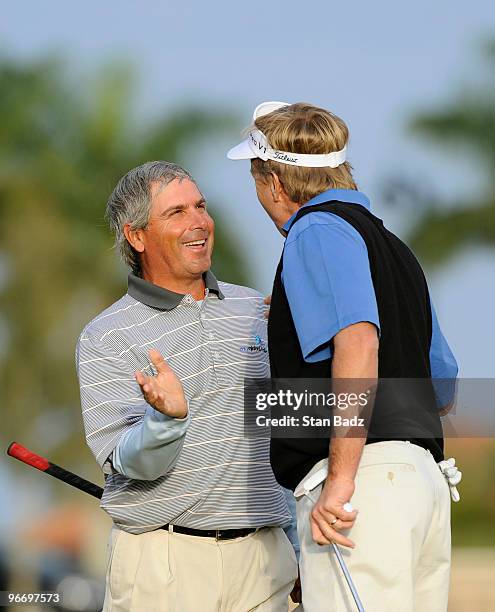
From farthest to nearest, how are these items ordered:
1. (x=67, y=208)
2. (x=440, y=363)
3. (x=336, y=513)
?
(x=67, y=208) < (x=440, y=363) < (x=336, y=513)

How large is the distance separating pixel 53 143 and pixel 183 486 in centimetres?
1883

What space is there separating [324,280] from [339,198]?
32 cm

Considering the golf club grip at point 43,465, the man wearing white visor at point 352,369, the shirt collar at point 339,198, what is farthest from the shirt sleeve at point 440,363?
the golf club grip at point 43,465

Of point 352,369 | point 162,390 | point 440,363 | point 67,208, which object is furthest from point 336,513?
point 67,208

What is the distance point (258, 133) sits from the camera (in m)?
4.02

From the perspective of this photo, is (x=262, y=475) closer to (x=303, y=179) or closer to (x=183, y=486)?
(x=183, y=486)

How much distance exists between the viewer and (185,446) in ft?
14.3

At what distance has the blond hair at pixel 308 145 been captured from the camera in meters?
3.91

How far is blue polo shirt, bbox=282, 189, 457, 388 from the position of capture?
360 cm

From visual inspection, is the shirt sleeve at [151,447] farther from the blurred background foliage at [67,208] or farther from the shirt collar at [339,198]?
the blurred background foliage at [67,208]

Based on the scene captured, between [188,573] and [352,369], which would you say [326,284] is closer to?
[352,369]

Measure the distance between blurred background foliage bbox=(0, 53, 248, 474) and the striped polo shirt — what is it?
15.7 m

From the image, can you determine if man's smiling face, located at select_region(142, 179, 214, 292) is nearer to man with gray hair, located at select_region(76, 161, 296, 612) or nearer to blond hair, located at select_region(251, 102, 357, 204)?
man with gray hair, located at select_region(76, 161, 296, 612)

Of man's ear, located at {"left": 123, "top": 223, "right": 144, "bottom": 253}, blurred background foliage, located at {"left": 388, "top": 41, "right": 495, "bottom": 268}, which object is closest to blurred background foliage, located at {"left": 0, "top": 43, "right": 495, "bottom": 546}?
blurred background foliage, located at {"left": 388, "top": 41, "right": 495, "bottom": 268}
